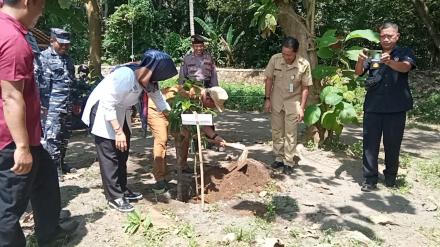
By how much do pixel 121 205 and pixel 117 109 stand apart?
942 mm

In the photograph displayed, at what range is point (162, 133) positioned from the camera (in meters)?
5.11

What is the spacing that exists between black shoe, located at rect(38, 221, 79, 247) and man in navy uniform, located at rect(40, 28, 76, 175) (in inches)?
61.7

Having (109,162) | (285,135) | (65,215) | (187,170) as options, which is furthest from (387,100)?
(65,215)

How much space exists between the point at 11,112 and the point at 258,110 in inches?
382

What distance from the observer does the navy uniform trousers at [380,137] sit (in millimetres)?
5445

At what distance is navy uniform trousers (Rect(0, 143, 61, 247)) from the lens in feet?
10.5

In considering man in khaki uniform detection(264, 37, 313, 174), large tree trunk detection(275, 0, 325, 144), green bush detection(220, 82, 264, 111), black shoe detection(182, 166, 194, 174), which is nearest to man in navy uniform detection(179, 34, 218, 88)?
man in khaki uniform detection(264, 37, 313, 174)

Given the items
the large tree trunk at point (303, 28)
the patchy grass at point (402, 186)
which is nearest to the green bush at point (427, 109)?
the large tree trunk at point (303, 28)

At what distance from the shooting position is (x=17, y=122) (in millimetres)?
2986

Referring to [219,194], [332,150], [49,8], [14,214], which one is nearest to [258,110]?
[332,150]

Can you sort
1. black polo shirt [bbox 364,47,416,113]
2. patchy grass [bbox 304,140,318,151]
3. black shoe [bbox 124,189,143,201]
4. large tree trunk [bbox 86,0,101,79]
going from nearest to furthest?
1. black shoe [bbox 124,189,143,201]
2. black polo shirt [bbox 364,47,416,113]
3. patchy grass [bbox 304,140,318,151]
4. large tree trunk [bbox 86,0,101,79]

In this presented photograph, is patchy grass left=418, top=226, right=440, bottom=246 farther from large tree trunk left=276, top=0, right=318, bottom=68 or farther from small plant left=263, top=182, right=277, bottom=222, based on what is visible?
large tree trunk left=276, top=0, right=318, bottom=68

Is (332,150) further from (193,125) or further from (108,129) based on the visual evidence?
(108,129)

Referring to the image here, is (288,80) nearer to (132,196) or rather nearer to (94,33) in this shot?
(132,196)
